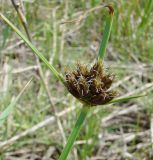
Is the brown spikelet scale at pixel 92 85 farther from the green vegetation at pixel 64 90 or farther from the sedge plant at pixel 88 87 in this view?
the green vegetation at pixel 64 90

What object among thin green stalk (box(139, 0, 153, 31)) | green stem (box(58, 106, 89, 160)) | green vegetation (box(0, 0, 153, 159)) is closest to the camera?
green stem (box(58, 106, 89, 160))

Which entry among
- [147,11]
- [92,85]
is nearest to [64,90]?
[147,11]

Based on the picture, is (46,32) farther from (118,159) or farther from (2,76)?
(118,159)

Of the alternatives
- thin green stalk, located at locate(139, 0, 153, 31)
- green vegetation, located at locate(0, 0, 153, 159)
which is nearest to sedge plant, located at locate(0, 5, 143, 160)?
thin green stalk, located at locate(139, 0, 153, 31)

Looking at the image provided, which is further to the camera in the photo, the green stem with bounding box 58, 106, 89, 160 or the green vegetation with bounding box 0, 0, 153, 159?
the green vegetation with bounding box 0, 0, 153, 159

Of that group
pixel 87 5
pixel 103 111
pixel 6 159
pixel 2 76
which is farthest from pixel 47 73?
pixel 87 5

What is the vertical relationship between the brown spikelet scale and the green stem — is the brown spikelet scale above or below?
above

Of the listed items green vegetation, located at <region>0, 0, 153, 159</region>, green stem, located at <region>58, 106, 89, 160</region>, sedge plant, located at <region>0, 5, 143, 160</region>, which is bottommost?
green vegetation, located at <region>0, 0, 153, 159</region>

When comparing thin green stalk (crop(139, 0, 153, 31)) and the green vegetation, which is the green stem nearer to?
thin green stalk (crop(139, 0, 153, 31))
